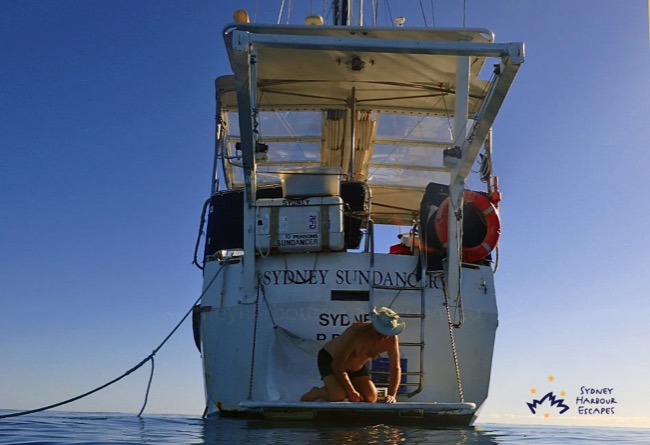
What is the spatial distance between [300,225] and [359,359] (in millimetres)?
2378

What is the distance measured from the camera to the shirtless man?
8.74 meters

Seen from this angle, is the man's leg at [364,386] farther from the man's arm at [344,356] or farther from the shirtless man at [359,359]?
the man's arm at [344,356]

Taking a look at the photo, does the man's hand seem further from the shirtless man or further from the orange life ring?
the orange life ring

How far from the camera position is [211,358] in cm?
1088

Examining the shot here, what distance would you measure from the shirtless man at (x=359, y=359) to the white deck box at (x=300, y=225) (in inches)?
69.7

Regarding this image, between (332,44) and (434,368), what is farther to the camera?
(434,368)

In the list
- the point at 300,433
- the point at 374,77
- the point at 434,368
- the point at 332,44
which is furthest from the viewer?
the point at 374,77

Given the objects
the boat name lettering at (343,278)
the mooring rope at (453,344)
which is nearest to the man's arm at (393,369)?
the mooring rope at (453,344)

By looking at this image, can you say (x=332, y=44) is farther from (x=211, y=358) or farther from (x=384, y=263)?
(x=211, y=358)

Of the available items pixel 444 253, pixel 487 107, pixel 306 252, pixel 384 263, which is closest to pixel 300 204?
pixel 306 252

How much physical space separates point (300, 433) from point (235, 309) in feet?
10.6

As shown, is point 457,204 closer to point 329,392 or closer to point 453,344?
point 453,344

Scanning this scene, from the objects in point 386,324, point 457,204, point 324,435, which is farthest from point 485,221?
point 324,435

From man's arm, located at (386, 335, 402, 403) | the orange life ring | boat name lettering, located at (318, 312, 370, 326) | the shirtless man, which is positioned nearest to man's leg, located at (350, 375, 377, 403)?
the shirtless man
